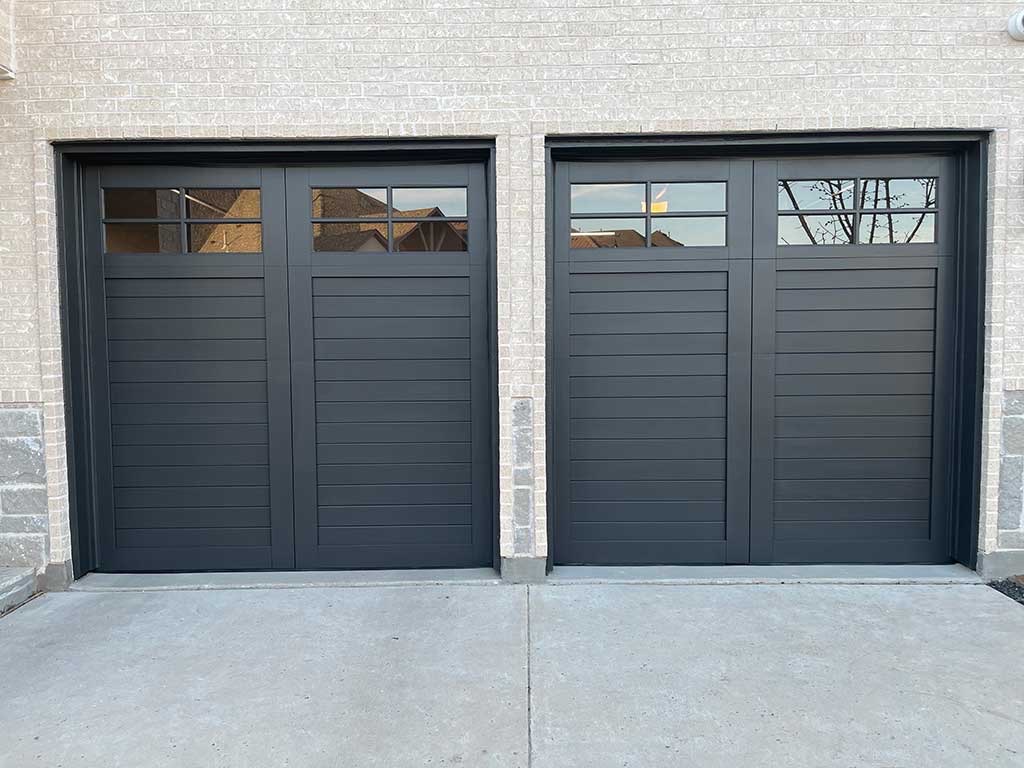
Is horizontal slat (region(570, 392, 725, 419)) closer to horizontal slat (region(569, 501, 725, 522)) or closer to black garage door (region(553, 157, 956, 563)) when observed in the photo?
black garage door (region(553, 157, 956, 563))

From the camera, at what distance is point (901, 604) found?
366 cm

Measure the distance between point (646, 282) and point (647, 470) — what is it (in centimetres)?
124

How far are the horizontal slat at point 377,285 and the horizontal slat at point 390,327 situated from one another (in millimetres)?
168

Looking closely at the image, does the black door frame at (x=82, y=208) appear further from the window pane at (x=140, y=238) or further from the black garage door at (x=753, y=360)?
the black garage door at (x=753, y=360)

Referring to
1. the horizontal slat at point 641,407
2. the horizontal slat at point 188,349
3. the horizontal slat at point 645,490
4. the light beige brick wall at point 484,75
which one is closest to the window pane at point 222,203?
the light beige brick wall at point 484,75

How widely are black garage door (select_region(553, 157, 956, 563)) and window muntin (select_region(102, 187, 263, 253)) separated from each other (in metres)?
2.01

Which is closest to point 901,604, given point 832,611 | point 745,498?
point 832,611

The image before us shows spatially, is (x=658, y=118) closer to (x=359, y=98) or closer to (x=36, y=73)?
(x=359, y=98)

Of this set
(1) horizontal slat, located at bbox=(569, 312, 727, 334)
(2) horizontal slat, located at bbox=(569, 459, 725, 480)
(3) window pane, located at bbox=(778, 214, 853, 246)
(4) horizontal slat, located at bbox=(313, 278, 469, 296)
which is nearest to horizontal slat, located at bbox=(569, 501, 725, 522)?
(2) horizontal slat, located at bbox=(569, 459, 725, 480)

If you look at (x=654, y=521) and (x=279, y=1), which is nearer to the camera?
(x=279, y=1)

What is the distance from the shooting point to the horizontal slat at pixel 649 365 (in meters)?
4.16

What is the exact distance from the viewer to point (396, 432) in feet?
13.7

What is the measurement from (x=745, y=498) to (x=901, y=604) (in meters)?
1.03

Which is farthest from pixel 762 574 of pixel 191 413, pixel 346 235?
pixel 191 413
